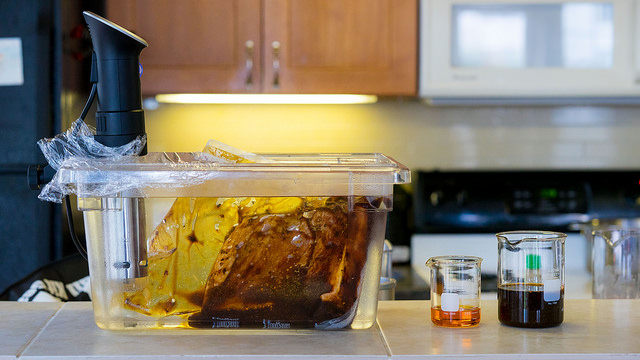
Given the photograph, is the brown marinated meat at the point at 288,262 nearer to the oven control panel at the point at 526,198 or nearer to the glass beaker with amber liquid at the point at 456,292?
the glass beaker with amber liquid at the point at 456,292

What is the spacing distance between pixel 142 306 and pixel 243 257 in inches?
5.0

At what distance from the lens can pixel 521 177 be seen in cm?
257

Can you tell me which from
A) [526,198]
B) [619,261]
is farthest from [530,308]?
[526,198]

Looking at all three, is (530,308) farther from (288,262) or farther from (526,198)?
(526,198)

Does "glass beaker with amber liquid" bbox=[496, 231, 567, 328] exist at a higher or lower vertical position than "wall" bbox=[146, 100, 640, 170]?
lower

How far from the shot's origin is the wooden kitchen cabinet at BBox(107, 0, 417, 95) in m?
2.39

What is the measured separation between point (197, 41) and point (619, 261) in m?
1.57

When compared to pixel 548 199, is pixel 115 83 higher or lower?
higher

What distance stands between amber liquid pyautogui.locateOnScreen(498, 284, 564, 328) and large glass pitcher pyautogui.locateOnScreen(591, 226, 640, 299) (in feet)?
1.47

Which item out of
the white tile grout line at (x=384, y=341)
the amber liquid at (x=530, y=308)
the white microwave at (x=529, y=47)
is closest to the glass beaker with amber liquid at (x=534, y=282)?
the amber liquid at (x=530, y=308)

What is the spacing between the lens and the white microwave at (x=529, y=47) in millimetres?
2377

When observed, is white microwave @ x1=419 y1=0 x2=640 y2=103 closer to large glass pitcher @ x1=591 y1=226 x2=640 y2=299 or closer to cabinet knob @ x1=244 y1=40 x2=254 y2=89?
cabinet knob @ x1=244 y1=40 x2=254 y2=89

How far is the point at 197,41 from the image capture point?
239 cm

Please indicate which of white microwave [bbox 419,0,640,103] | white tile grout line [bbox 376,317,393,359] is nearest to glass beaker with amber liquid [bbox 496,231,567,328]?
white tile grout line [bbox 376,317,393,359]
